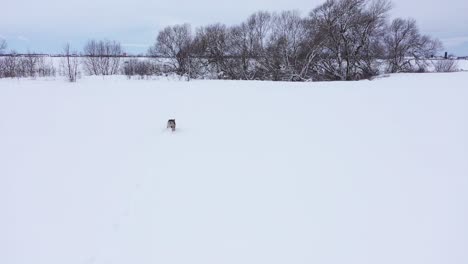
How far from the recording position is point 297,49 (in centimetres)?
2672

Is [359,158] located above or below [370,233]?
above

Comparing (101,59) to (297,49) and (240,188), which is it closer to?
(297,49)

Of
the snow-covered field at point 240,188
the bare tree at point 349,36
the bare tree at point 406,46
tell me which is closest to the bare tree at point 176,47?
the bare tree at point 349,36

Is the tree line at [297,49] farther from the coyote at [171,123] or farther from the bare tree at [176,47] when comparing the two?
the coyote at [171,123]

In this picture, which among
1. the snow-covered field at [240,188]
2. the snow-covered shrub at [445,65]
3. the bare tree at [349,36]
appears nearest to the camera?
the snow-covered field at [240,188]

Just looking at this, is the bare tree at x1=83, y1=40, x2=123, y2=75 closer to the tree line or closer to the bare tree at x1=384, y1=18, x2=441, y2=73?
the tree line

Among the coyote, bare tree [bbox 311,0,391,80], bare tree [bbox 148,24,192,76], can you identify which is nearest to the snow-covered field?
the coyote

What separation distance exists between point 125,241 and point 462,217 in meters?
3.44

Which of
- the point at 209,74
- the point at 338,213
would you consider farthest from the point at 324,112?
the point at 209,74

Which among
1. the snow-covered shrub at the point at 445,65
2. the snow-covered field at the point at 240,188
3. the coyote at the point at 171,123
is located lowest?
the snow-covered field at the point at 240,188

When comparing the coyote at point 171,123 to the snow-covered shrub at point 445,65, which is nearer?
the coyote at point 171,123

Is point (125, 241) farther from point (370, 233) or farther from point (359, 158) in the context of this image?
point (359, 158)

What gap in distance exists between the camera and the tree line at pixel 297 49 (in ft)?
81.4

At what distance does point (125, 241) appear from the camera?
2.97 meters
